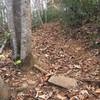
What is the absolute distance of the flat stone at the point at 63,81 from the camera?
4.18 meters

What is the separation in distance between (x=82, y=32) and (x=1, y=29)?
290 cm

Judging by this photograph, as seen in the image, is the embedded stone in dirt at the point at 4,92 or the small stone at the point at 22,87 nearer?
the embedded stone in dirt at the point at 4,92

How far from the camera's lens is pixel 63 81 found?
429 cm

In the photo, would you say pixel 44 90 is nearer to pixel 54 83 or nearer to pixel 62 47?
pixel 54 83

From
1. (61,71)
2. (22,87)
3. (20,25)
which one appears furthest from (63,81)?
(20,25)

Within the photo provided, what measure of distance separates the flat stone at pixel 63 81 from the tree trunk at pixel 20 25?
2.48ft

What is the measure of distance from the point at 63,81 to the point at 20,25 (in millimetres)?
1349

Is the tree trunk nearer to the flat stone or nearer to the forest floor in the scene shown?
the forest floor

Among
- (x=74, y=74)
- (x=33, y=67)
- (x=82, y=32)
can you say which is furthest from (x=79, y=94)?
(x=82, y=32)

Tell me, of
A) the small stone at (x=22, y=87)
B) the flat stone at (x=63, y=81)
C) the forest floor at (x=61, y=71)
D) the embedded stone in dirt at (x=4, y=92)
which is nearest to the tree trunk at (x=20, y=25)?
the forest floor at (x=61, y=71)

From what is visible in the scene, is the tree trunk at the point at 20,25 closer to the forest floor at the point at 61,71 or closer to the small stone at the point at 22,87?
the forest floor at the point at 61,71

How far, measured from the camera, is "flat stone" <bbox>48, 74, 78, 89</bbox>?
13.7 feet

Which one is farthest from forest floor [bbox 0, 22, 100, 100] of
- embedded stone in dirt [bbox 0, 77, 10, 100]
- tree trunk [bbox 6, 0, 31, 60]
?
tree trunk [bbox 6, 0, 31, 60]

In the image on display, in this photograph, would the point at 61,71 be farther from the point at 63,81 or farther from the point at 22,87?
the point at 22,87
